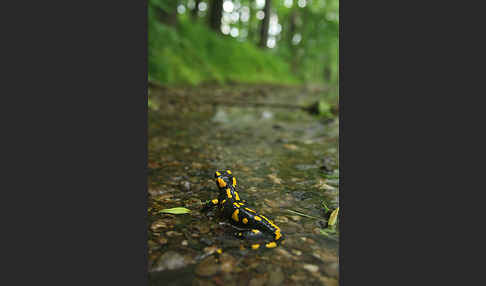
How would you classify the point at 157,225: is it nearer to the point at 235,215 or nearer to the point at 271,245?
the point at 235,215

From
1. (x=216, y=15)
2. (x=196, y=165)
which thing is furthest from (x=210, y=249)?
(x=216, y=15)

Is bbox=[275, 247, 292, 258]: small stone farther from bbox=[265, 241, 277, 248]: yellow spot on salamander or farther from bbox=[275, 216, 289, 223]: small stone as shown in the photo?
bbox=[275, 216, 289, 223]: small stone

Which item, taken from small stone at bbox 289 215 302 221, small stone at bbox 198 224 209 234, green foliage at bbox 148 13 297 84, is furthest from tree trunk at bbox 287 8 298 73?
small stone at bbox 198 224 209 234

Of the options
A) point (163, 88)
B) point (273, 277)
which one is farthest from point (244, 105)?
point (273, 277)

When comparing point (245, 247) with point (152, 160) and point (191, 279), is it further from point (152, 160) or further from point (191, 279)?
point (152, 160)

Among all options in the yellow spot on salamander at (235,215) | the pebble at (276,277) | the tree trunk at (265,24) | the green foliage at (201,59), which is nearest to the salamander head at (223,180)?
the yellow spot on salamander at (235,215)

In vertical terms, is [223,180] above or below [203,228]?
above

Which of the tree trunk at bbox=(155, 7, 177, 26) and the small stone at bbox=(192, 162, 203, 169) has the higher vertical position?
the tree trunk at bbox=(155, 7, 177, 26)
